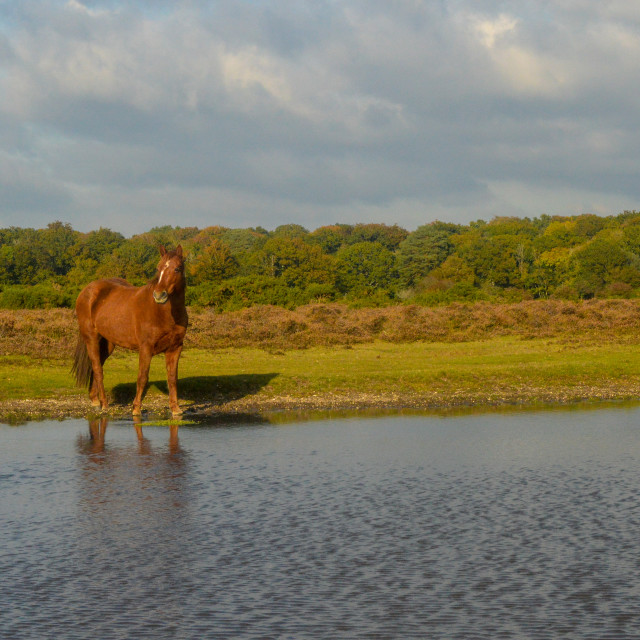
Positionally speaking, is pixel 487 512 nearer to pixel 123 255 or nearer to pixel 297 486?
pixel 297 486

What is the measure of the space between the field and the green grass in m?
0.06

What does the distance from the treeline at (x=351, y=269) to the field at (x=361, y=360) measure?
26.1ft

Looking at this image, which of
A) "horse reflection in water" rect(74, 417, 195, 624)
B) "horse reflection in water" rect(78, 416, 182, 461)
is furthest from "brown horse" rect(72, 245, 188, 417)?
"horse reflection in water" rect(74, 417, 195, 624)

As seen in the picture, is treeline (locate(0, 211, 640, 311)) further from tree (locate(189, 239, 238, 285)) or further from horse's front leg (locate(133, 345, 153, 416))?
horse's front leg (locate(133, 345, 153, 416))

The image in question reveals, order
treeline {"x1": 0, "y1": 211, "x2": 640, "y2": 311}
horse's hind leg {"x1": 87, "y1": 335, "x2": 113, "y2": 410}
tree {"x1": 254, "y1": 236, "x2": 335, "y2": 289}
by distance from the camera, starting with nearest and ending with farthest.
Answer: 1. horse's hind leg {"x1": 87, "y1": 335, "x2": 113, "y2": 410}
2. treeline {"x1": 0, "y1": 211, "x2": 640, "y2": 311}
3. tree {"x1": 254, "y1": 236, "x2": 335, "y2": 289}

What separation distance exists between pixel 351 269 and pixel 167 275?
80031 mm

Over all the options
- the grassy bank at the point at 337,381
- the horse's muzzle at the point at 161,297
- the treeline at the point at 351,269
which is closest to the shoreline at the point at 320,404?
the grassy bank at the point at 337,381

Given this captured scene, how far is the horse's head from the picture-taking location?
19656 mm

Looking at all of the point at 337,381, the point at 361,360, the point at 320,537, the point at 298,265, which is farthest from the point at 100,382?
the point at 298,265

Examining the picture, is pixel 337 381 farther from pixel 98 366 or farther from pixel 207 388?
pixel 98 366

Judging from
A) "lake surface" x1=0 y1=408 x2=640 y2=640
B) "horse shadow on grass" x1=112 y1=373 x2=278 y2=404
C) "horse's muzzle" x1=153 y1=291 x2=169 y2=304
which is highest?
"horse's muzzle" x1=153 y1=291 x2=169 y2=304

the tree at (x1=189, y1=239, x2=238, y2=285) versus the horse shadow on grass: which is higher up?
the tree at (x1=189, y1=239, x2=238, y2=285)

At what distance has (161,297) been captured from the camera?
1962 cm

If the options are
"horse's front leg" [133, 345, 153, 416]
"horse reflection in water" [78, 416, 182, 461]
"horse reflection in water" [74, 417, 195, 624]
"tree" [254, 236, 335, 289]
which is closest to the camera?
"horse reflection in water" [74, 417, 195, 624]
